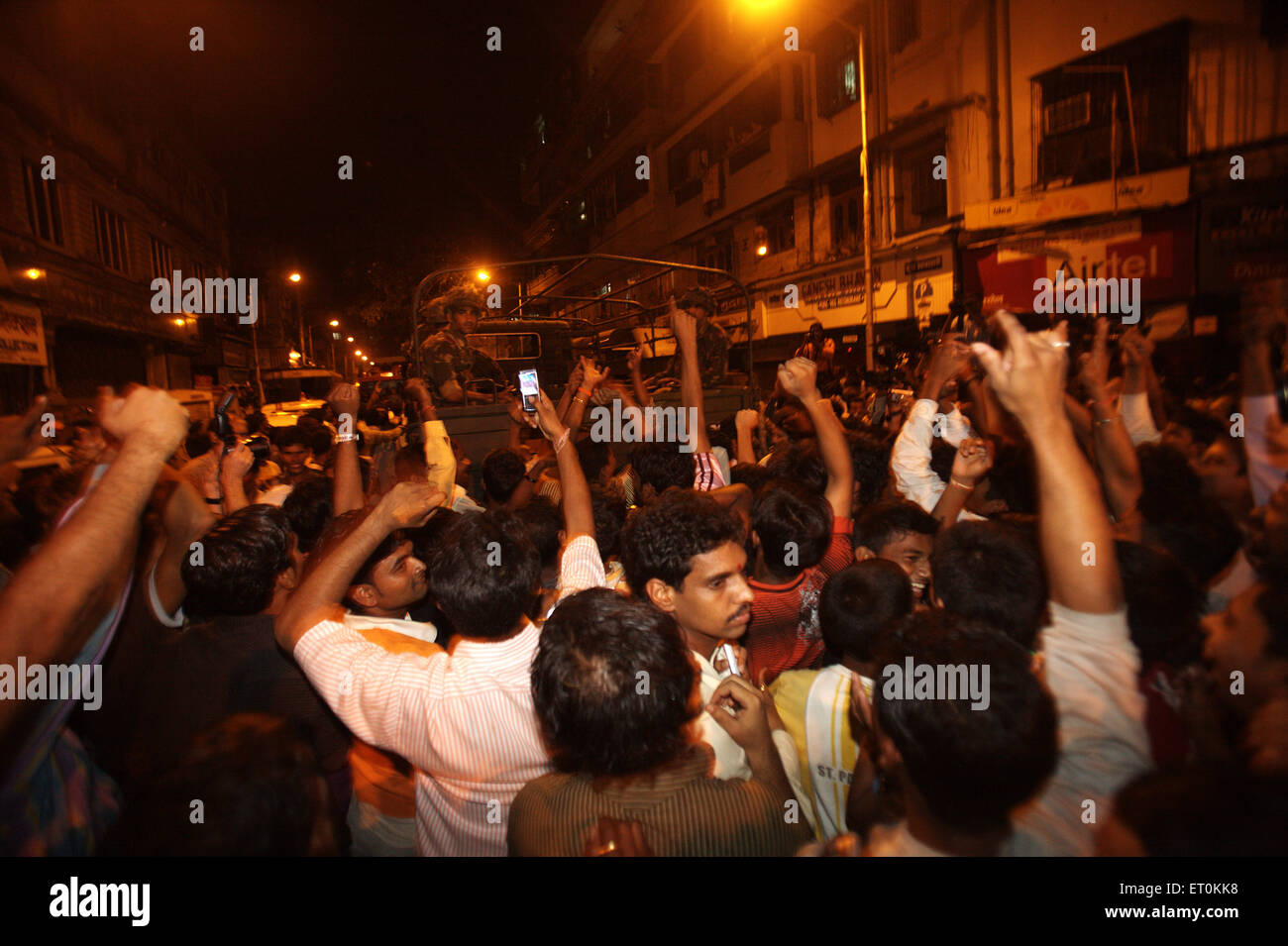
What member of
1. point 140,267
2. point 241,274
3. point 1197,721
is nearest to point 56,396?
point 140,267

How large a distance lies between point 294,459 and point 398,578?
3.49 m

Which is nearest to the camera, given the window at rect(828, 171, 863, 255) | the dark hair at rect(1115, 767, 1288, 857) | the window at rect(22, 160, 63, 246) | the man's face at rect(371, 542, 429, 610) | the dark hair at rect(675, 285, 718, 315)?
the dark hair at rect(1115, 767, 1288, 857)

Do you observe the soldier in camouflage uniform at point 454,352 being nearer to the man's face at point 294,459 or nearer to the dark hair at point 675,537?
the man's face at point 294,459

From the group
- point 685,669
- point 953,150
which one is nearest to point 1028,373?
point 685,669

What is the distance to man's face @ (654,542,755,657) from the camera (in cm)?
231

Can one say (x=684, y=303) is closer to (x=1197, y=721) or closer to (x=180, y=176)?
(x=1197, y=721)

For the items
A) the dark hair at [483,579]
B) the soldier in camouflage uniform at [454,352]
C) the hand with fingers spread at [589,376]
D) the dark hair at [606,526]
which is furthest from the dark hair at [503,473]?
the soldier in camouflage uniform at [454,352]

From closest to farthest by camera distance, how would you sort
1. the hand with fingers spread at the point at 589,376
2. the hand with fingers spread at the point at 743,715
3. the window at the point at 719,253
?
the hand with fingers spread at the point at 743,715 → the hand with fingers spread at the point at 589,376 → the window at the point at 719,253

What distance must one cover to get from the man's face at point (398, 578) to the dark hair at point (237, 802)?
52.5 inches

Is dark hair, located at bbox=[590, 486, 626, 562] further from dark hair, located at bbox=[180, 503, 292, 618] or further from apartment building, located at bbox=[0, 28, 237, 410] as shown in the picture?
apartment building, located at bbox=[0, 28, 237, 410]

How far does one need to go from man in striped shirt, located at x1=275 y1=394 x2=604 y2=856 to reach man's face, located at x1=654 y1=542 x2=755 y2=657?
1.94 feet

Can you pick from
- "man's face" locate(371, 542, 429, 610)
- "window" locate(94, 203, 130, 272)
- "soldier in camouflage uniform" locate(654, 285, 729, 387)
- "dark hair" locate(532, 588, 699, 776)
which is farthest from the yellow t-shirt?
"window" locate(94, 203, 130, 272)

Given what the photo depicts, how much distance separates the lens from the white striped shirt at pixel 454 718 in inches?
72.2

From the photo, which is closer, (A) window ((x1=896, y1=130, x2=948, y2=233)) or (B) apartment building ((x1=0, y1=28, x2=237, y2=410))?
(B) apartment building ((x1=0, y1=28, x2=237, y2=410))
